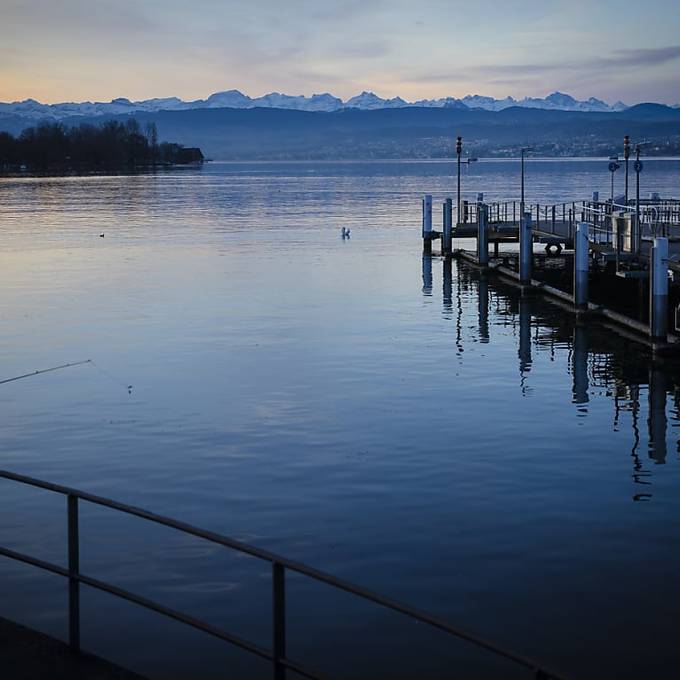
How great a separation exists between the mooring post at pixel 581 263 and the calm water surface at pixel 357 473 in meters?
0.78

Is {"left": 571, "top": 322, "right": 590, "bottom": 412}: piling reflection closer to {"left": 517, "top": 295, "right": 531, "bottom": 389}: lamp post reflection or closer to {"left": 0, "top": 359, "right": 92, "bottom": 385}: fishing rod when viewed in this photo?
{"left": 517, "top": 295, "right": 531, "bottom": 389}: lamp post reflection

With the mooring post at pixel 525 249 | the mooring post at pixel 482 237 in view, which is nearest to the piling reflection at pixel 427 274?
the mooring post at pixel 482 237

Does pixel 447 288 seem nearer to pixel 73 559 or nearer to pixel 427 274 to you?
pixel 427 274

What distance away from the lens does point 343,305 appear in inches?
1503

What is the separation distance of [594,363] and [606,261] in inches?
537

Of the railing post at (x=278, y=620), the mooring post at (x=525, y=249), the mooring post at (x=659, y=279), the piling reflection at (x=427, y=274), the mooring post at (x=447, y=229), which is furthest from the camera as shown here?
the mooring post at (x=447, y=229)

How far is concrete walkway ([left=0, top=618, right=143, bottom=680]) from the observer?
835 centimetres

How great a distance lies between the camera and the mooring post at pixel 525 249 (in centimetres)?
3894

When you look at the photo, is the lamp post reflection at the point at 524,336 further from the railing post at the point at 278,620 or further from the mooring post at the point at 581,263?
the railing post at the point at 278,620

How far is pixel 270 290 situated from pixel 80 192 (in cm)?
11044

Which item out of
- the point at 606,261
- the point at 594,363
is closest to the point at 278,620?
the point at 594,363

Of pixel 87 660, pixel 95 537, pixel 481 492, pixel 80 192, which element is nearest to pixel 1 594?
pixel 95 537

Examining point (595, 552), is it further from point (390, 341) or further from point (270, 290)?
point (270, 290)

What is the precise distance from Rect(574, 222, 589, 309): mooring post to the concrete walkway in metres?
25.3
